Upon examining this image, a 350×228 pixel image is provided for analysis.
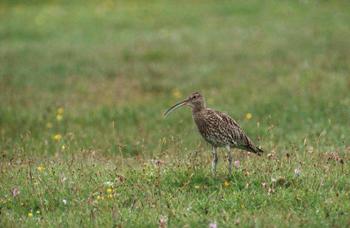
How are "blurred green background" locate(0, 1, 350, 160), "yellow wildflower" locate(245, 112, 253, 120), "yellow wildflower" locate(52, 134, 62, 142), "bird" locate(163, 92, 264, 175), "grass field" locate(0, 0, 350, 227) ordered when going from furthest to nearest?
1. "yellow wildflower" locate(245, 112, 253, 120)
2. "blurred green background" locate(0, 1, 350, 160)
3. "yellow wildflower" locate(52, 134, 62, 142)
4. "bird" locate(163, 92, 264, 175)
5. "grass field" locate(0, 0, 350, 227)

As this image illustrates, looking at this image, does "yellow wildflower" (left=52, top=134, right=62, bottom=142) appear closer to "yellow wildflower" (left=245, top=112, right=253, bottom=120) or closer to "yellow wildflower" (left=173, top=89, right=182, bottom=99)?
"yellow wildflower" (left=245, top=112, right=253, bottom=120)

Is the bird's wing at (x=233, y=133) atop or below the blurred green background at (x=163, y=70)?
atop

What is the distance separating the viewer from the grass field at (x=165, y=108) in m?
7.64

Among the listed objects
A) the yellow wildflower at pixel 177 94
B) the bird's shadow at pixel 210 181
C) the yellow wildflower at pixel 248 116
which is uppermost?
the bird's shadow at pixel 210 181

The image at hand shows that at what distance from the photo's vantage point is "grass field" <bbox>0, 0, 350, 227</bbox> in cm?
764

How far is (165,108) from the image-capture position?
14.2 m

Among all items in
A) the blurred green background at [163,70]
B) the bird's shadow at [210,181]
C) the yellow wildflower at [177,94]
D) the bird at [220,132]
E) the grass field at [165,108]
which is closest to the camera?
the grass field at [165,108]

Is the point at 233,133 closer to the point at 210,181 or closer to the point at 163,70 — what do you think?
the point at 210,181

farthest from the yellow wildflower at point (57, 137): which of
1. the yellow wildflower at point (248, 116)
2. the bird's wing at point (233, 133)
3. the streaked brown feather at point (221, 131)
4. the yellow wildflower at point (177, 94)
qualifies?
the yellow wildflower at point (177, 94)

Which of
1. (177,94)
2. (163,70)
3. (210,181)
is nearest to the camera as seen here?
(210,181)

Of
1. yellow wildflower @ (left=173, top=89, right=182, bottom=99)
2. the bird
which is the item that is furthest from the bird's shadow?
yellow wildflower @ (left=173, top=89, right=182, bottom=99)

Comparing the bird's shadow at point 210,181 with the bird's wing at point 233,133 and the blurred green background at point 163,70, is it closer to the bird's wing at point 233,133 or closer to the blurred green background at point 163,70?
the bird's wing at point 233,133

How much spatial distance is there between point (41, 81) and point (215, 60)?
13.1 ft

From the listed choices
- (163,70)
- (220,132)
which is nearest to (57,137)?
(220,132)
